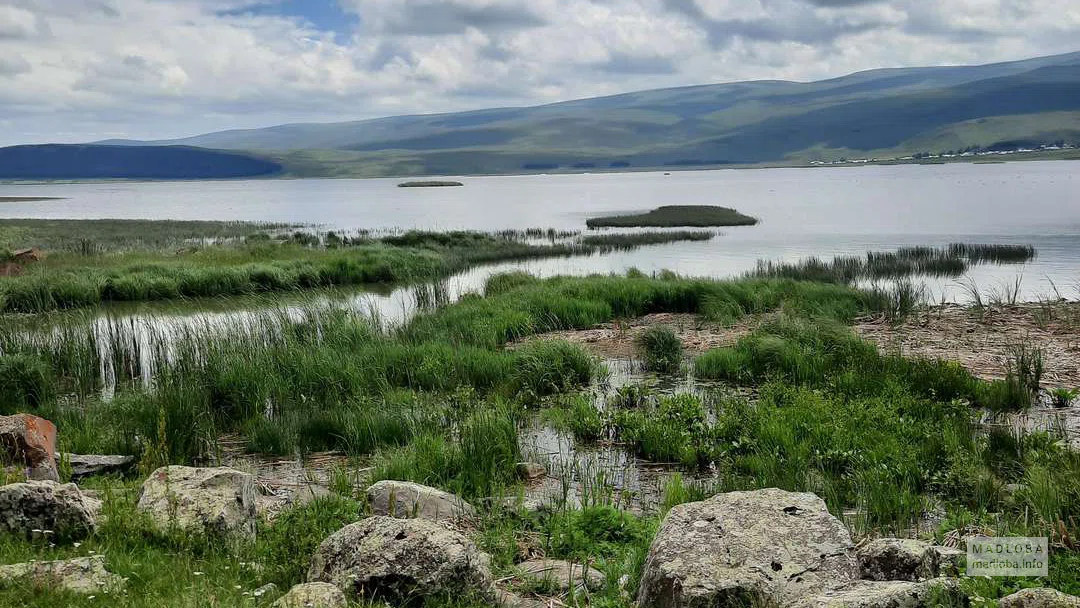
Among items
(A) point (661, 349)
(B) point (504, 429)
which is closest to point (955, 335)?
(A) point (661, 349)

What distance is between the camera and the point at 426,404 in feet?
40.2

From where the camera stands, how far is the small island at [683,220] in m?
59.5

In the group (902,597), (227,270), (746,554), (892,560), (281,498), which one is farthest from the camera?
(227,270)

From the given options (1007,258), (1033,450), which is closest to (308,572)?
(1033,450)

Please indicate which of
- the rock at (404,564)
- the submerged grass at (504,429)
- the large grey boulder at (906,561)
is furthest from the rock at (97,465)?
the large grey boulder at (906,561)

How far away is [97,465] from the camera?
955 cm

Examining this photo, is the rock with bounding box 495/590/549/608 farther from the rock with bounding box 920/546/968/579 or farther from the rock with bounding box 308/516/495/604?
the rock with bounding box 920/546/968/579

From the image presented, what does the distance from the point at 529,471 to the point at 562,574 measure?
3.38 meters

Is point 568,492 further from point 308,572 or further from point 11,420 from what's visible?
point 11,420

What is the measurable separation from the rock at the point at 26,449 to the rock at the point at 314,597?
4.50 meters

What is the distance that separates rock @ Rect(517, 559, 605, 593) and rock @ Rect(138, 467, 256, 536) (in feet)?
7.63

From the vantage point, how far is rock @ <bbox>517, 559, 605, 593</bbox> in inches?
246

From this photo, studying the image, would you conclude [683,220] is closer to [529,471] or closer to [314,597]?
[529,471]

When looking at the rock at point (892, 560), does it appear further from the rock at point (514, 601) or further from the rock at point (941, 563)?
the rock at point (514, 601)
